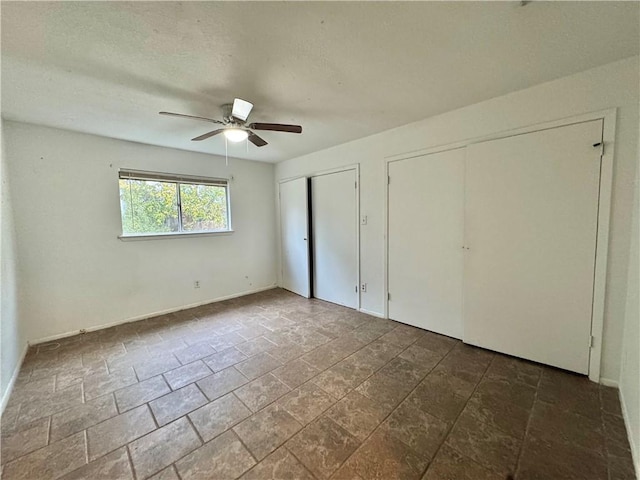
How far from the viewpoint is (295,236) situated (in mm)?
4426

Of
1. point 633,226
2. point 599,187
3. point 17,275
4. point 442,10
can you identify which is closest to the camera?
point 442,10

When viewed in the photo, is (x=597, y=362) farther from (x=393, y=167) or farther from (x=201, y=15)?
(x=201, y=15)

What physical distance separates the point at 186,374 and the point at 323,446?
136 centimetres

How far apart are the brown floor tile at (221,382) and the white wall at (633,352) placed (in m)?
2.37

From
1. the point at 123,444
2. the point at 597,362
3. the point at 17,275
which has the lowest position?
the point at 123,444

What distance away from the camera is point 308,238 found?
13.7 feet

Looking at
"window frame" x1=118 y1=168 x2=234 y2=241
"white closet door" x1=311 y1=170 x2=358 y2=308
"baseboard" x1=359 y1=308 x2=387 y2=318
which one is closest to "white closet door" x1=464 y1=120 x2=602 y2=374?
"baseboard" x1=359 y1=308 x2=387 y2=318

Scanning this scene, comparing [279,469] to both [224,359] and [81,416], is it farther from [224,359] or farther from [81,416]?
[81,416]

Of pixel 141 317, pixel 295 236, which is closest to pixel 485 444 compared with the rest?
pixel 295 236

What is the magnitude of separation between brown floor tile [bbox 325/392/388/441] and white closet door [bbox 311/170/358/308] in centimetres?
182

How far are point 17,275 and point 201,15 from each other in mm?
3121

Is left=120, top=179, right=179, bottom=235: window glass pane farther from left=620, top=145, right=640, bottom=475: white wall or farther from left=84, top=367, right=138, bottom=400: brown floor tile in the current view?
left=620, top=145, right=640, bottom=475: white wall

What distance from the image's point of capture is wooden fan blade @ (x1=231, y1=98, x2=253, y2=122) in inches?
76.9

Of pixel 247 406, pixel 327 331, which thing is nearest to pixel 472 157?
pixel 327 331
